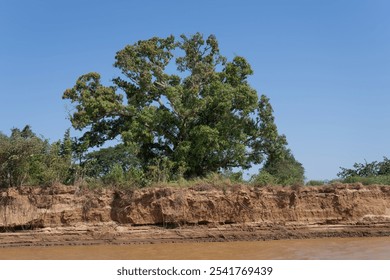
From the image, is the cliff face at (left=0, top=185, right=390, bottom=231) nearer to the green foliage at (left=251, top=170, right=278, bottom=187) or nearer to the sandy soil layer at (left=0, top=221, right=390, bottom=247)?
the sandy soil layer at (left=0, top=221, right=390, bottom=247)

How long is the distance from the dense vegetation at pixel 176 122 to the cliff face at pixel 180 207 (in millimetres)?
1869

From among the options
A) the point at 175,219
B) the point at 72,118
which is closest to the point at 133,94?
the point at 72,118

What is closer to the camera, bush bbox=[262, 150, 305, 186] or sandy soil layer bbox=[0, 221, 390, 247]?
sandy soil layer bbox=[0, 221, 390, 247]

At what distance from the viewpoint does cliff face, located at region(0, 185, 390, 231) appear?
16234 mm

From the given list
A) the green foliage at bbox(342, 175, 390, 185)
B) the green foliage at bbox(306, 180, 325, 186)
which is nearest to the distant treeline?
the green foliage at bbox(306, 180, 325, 186)

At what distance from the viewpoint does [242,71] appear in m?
23.1

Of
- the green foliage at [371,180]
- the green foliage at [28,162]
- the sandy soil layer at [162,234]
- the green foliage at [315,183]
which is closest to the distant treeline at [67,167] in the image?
the green foliage at [28,162]

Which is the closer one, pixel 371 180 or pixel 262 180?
pixel 262 180

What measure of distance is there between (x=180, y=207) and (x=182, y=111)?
255 inches

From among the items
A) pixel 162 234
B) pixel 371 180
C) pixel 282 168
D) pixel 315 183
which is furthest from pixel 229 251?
pixel 282 168

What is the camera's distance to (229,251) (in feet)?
42.9

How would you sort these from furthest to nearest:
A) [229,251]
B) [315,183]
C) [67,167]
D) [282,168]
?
Answer: [282,168]
[315,183]
[67,167]
[229,251]

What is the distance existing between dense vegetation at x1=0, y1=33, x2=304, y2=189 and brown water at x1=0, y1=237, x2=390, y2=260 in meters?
4.44

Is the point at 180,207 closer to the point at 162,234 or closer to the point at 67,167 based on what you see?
the point at 162,234
